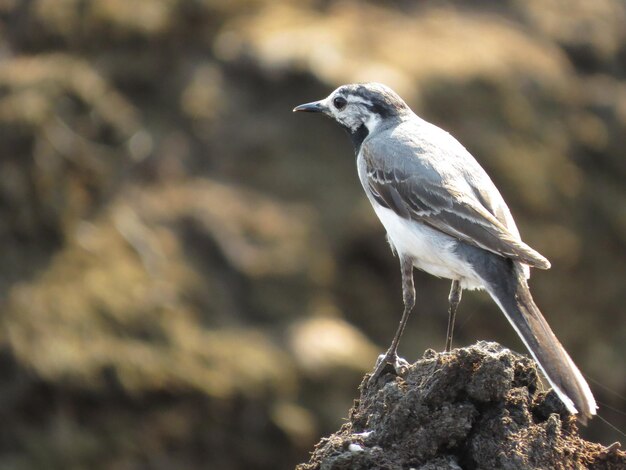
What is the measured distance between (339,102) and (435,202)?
193cm

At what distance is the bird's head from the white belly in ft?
3.83

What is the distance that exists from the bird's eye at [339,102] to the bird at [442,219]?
0.68ft

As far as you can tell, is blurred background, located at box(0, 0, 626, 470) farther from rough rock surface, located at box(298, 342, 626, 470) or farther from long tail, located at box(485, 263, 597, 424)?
rough rock surface, located at box(298, 342, 626, 470)

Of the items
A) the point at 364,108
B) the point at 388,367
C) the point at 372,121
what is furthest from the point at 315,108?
the point at 388,367

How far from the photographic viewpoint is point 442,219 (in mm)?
8719

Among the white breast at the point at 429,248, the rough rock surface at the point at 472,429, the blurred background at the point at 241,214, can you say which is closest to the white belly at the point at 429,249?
the white breast at the point at 429,248

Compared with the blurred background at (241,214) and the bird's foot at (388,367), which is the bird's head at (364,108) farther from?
the blurred background at (241,214)

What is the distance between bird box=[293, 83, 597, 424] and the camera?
806 cm

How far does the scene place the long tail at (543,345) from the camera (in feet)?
22.8

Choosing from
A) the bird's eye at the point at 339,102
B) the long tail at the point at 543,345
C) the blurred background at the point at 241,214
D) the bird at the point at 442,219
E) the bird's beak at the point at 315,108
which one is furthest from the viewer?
the blurred background at the point at 241,214

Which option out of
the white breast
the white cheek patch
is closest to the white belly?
the white breast

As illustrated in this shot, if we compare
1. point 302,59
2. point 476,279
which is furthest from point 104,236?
point 476,279

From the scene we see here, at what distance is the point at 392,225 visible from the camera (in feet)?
30.0

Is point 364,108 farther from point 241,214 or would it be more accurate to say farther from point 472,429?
point 241,214
